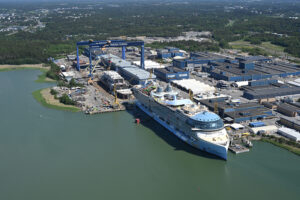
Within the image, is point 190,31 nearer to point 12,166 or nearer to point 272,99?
point 272,99

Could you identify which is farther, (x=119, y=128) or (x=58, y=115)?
(x=58, y=115)

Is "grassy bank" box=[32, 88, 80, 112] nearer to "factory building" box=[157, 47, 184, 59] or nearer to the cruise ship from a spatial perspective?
the cruise ship

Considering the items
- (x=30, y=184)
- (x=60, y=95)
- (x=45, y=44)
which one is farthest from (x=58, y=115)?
(x=45, y=44)

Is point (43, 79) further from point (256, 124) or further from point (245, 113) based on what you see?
point (256, 124)

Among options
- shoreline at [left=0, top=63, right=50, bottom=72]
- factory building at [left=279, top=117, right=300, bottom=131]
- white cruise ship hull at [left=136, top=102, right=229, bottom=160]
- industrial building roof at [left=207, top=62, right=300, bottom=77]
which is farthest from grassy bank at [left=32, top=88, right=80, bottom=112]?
industrial building roof at [left=207, top=62, right=300, bottom=77]

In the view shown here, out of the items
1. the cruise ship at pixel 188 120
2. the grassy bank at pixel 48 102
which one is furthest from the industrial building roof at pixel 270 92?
the grassy bank at pixel 48 102

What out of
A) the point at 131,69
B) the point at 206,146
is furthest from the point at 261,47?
the point at 206,146
